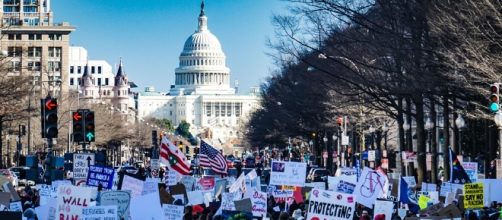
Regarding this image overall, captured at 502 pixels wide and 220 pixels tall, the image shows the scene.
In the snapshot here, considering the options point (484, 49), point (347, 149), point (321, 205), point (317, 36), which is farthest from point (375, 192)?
point (347, 149)

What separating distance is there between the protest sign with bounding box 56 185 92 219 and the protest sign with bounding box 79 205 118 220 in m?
1.71

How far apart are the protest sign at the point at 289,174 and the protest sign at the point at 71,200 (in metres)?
8.28

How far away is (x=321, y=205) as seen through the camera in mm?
22109

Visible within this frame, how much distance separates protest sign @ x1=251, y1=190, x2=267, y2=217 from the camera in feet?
93.4

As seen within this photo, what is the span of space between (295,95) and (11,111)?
21.8 m

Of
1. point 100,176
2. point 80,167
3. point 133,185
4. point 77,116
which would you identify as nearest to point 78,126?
point 77,116

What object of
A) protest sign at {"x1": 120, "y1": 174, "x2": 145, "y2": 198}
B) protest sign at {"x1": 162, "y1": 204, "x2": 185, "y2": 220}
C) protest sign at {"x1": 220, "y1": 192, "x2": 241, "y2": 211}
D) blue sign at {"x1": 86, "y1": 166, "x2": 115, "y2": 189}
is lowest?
protest sign at {"x1": 162, "y1": 204, "x2": 185, "y2": 220}

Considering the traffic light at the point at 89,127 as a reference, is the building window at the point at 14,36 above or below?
above

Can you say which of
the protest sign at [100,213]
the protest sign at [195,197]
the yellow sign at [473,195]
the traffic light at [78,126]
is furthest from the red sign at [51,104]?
the protest sign at [100,213]

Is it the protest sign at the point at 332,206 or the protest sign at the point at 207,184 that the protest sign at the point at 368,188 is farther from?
the protest sign at the point at 207,184

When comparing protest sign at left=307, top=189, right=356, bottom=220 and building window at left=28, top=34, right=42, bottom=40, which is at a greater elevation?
building window at left=28, top=34, right=42, bottom=40

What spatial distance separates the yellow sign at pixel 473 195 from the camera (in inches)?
982

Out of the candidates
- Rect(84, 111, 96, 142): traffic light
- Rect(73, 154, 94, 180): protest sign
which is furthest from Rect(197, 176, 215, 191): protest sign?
Rect(73, 154, 94, 180): protest sign

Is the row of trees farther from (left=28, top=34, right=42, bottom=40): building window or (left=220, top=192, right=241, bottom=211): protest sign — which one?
(left=28, top=34, right=42, bottom=40): building window
